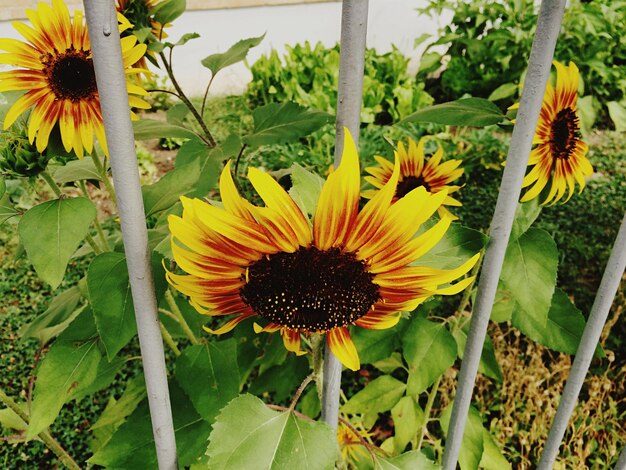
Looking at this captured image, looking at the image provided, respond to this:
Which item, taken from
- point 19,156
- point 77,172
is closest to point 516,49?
point 77,172

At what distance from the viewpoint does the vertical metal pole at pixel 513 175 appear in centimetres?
53

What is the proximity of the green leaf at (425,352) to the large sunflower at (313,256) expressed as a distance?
258 mm

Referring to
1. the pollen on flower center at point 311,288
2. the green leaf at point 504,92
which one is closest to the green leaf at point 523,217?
the pollen on flower center at point 311,288

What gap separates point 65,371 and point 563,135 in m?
0.75

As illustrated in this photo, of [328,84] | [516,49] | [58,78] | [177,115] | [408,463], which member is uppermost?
[58,78]

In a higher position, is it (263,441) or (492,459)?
(263,441)

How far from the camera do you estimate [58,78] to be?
80 centimetres

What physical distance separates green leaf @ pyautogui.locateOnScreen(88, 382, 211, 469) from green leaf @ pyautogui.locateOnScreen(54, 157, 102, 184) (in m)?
0.35

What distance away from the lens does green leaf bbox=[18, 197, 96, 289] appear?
0.66 m

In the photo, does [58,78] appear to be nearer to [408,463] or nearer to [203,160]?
[203,160]

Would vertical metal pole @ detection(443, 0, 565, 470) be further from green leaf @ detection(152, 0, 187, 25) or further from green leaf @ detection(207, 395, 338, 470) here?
green leaf @ detection(152, 0, 187, 25)

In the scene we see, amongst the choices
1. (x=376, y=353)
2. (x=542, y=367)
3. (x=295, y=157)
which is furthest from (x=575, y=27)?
(x=376, y=353)

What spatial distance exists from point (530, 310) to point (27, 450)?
1.39 meters

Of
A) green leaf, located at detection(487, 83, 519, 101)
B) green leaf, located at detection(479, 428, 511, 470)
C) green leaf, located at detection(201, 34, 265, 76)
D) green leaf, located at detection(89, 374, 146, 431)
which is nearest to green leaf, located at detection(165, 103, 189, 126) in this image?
green leaf, located at detection(201, 34, 265, 76)
